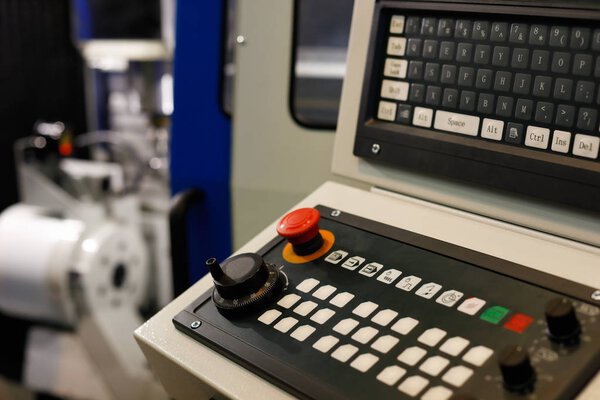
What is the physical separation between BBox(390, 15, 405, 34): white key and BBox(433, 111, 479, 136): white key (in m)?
0.10

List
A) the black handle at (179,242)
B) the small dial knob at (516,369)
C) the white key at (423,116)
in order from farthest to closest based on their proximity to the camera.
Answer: the black handle at (179,242) → the white key at (423,116) → the small dial knob at (516,369)

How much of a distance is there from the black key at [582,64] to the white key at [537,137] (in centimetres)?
5

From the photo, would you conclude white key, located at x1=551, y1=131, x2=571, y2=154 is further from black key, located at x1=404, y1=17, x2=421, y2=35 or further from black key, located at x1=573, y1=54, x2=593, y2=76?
black key, located at x1=404, y1=17, x2=421, y2=35

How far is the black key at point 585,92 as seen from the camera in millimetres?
503

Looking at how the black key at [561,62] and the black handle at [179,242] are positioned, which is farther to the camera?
the black handle at [179,242]

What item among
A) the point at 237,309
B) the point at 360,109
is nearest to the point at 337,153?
the point at 360,109

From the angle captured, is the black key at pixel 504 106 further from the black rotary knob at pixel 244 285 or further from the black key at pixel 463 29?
the black rotary knob at pixel 244 285

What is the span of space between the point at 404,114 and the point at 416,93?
0.03m

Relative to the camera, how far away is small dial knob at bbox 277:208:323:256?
0.57 meters

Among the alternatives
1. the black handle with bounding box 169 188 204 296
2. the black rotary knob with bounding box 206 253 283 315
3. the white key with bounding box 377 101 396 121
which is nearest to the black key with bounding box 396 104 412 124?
the white key with bounding box 377 101 396 121

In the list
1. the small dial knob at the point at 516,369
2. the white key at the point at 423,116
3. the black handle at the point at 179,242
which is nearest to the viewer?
the small dial knob at the point at 516,369

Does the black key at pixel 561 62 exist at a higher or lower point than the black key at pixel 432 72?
higher

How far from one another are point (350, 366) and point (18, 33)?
115 inches

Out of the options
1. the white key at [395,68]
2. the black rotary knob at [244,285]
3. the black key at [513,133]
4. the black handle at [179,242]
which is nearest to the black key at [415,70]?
the white key at [395,68]
